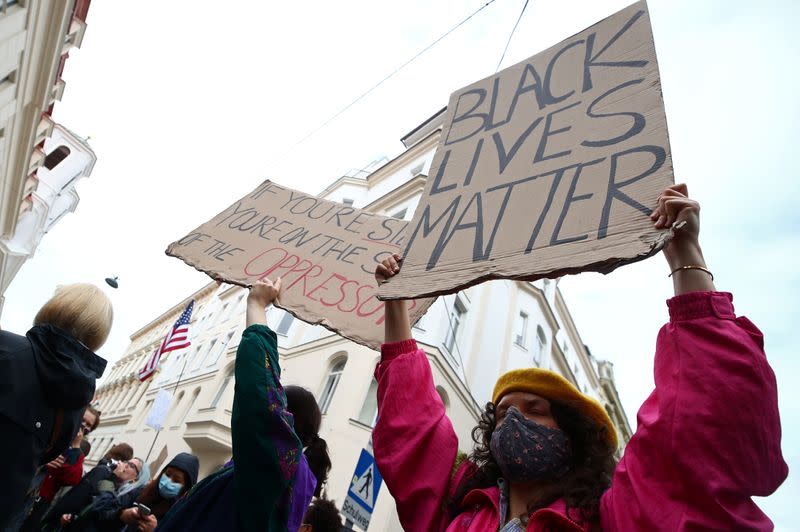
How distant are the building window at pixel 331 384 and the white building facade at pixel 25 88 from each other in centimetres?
1121

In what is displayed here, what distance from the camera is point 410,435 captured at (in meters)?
1.46

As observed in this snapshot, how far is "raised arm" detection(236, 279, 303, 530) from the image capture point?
51.6 inches

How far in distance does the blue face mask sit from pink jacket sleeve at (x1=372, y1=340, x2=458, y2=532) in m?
2.22

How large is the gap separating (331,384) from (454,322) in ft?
Answer: 13.7

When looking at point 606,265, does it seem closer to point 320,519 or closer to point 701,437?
point 701,437

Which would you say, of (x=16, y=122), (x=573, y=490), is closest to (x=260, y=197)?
(x=573, y=490)

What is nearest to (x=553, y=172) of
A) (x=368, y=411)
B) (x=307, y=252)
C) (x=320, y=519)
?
(x=307, y=252)

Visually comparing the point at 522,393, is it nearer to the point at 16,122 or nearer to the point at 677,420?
the point at 677,420

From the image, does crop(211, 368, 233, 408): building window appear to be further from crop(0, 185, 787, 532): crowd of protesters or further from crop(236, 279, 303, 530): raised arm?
crop(236, 279, 303, 530): raised arm

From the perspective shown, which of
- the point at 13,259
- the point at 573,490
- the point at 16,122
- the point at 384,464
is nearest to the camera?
the point at 573,490

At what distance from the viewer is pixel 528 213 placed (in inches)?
50.8

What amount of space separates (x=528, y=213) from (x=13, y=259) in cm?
3691

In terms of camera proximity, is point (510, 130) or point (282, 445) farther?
point (510, 130)

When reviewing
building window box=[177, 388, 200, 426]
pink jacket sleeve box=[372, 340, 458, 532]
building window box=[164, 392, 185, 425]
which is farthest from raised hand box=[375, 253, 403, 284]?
building window box=[164, 392, 185, 425]
